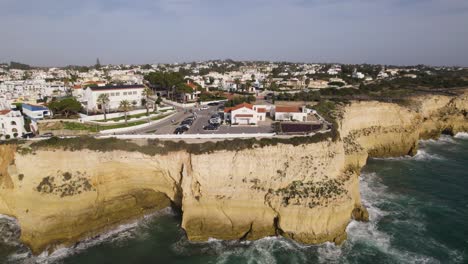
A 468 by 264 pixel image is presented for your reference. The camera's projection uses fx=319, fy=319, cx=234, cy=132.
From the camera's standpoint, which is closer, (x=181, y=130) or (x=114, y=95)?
(x=181, y=130)

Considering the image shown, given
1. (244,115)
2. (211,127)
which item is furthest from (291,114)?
(211,127)

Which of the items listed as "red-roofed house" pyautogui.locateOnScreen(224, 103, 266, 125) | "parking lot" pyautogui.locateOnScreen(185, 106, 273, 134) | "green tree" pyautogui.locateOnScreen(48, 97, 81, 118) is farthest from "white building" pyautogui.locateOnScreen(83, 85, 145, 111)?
"red-roofed house" pyautogui.locateOnScreen(224, 103, 266, 125)

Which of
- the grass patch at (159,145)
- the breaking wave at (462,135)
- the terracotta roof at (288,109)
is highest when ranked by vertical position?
the terracotta roof at (288,109)

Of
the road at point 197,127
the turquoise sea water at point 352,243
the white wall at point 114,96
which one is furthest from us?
the white wall at point 114,96

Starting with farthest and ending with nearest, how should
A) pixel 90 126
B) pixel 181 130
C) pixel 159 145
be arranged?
pixel 90 126 < pixel 181 130 < pixel 159 145

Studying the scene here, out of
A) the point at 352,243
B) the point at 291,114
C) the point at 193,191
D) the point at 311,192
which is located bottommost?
the point at 352,243

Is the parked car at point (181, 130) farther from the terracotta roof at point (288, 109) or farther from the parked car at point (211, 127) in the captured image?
the terracotta roof at point (288, 109)

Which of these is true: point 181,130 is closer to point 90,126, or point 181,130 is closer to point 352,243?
point 90,126

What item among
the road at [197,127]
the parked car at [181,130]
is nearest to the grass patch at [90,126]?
the road at [197,127]
